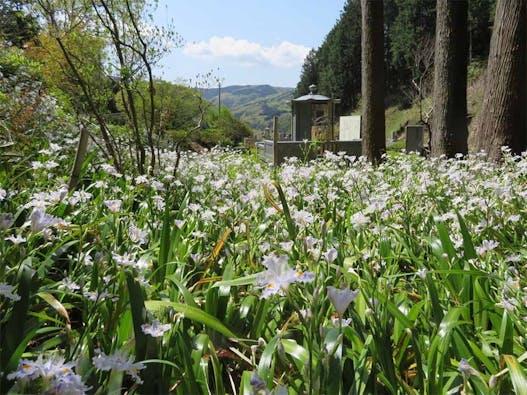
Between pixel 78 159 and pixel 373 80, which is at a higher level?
pixel 373 80

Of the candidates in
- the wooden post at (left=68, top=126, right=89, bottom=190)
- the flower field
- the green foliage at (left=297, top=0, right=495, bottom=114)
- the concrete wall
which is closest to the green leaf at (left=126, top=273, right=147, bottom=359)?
the flower field

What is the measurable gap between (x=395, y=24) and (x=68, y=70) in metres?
51.1

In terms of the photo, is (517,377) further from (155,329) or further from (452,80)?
(452,80)

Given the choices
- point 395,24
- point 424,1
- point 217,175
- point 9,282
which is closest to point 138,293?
point 9,282

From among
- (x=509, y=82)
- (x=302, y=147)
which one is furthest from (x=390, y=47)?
(x=509, y=82)

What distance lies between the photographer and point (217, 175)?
5145mm

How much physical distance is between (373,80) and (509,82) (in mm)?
2592

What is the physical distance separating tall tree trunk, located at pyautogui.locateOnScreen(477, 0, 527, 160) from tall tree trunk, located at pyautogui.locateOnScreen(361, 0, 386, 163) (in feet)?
7.17

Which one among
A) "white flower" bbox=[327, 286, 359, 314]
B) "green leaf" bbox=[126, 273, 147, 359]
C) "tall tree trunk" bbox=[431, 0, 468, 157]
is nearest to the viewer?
"white flower" bbox=[327, 286, 359, 314]

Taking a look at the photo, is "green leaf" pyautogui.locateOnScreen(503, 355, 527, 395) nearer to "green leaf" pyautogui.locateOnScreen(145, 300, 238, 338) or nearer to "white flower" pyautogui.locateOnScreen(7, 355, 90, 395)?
Answer: "green leaf" pyautogui.locateOnScreen(145, 300, 238, 338)

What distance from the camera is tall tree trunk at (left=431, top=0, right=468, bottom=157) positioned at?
7156 millimetres

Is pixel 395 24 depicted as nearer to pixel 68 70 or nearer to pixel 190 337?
pixel 68 70

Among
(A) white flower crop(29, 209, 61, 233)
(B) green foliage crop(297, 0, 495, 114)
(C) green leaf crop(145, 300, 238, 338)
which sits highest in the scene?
(B) green foliage crop(297, 0, 495, 114)

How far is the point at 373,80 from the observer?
325 inches
